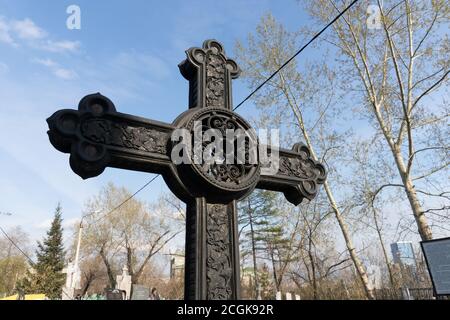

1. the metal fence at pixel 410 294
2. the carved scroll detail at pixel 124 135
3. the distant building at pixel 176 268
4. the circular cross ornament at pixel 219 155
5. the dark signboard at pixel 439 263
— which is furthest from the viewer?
the distant building at pixel 176 268

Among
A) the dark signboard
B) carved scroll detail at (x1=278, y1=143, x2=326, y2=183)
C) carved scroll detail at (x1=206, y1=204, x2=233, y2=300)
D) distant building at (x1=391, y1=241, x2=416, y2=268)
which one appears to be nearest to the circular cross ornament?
carved scroll detail at (x1=206, y1=204, x2=233, y2=300)

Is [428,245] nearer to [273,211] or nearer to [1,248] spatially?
[273,211]

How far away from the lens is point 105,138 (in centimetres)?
258

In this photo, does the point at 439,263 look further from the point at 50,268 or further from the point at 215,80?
the point at 50,268

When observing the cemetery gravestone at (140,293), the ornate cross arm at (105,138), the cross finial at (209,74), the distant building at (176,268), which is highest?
the distant building at (176,268)

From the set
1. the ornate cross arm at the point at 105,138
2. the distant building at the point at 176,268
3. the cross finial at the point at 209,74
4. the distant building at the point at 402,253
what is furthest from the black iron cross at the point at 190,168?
the distant building at the point at 176,268

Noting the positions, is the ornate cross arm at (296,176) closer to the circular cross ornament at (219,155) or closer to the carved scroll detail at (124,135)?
the circular cross ornament at (219,155)

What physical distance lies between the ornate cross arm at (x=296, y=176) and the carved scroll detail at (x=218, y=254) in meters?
0.60

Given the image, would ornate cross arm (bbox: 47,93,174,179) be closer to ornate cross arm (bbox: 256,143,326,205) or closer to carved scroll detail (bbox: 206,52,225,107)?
carved scroll detail (bbox: 206,52,225,107)

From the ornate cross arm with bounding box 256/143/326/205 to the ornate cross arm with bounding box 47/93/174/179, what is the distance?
42.2 inches

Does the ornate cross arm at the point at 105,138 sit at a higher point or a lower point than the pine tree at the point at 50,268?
lower

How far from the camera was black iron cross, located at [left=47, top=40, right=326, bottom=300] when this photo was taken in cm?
249

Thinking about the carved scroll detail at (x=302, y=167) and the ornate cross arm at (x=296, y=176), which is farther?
the carved scroll detail at (x=302, y=167)

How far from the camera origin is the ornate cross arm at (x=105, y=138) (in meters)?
2.45
